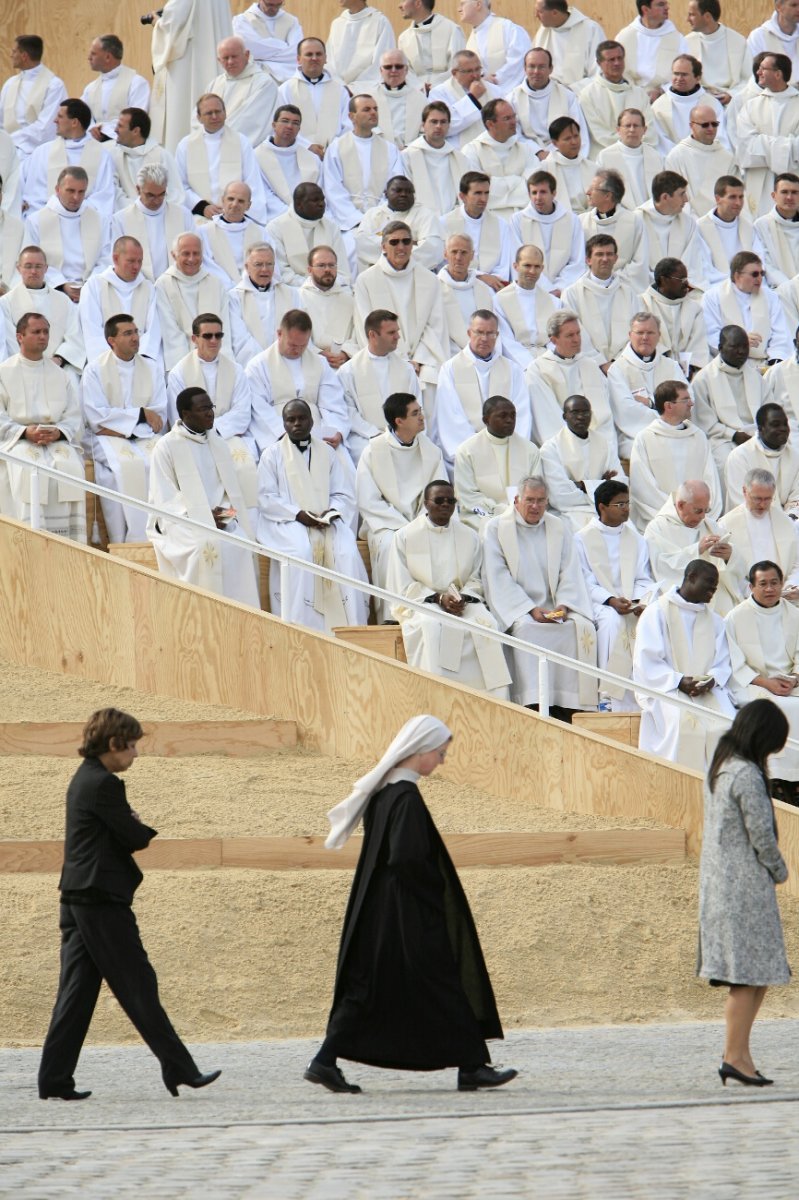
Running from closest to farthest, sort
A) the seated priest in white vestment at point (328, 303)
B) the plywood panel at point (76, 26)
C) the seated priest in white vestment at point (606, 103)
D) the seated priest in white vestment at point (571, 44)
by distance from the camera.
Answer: the seated priest in white vestment at point (328, 303) < the seated priest in white vestment at point (606, 103) < the seated priest in white vestment at point (571, 44) < the plywood panel at point (76, 26)

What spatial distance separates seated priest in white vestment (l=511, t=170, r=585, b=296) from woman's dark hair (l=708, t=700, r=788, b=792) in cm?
1053

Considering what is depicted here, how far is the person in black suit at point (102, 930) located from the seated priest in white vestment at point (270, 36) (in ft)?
43.5

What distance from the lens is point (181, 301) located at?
15586mm

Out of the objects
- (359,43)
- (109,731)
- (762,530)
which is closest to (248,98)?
(359,43)

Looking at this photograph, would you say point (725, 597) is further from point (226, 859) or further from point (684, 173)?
point (684, 173)

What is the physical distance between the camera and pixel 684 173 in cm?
1900

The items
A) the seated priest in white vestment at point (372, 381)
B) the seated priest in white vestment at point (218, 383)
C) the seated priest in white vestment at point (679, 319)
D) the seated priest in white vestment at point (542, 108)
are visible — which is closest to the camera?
the seated priest in white vestment at point (218, 383)

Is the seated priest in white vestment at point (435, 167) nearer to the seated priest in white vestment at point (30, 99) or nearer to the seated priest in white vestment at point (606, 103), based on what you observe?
the seated priest in white vestment at point (606, 103)

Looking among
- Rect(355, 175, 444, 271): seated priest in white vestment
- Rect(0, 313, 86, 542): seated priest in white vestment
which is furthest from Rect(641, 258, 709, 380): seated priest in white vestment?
Rect(0, 313, 86, 542): seated priest in white vestment

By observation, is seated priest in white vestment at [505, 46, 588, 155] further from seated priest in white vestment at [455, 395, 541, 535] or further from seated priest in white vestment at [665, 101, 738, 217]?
seated priest in white vestment at [455, 395, 541, 535]

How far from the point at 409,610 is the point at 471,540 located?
858 mm

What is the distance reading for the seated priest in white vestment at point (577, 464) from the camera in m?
14.6

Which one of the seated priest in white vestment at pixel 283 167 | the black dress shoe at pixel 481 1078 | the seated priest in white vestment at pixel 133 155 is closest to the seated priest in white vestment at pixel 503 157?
the seated priest in white vestment at pixel 283 167

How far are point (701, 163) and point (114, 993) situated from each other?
43.9 feet
